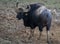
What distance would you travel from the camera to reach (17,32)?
11406mm

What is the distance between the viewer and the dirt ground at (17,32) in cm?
1049

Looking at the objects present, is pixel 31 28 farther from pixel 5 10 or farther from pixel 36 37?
pixel 5 10

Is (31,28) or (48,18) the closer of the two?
(48,18)

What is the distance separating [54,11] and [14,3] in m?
2.58

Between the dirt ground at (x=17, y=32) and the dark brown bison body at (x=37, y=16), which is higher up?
the dark brown bison body at (x=37, y=16)

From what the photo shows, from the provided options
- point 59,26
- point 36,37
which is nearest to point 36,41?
point 36,37

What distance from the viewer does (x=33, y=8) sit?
10.6 meters

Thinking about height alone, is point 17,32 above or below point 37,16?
below

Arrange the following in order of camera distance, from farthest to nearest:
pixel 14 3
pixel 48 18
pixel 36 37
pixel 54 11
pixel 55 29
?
pixel 14 3 → pixel 54 11 → pixel 55 29 → pixel 36 37 → pixel 48 18

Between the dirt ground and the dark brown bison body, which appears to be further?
the dirt ground

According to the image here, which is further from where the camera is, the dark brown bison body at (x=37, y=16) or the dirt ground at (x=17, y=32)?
the dirt ground at (x=17, y=32)

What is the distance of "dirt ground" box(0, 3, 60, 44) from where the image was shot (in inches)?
413

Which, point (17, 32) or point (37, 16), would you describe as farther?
point (17, 32)

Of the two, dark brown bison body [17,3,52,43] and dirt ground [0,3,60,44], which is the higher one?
dark brown bison body [17,3,52,43]
